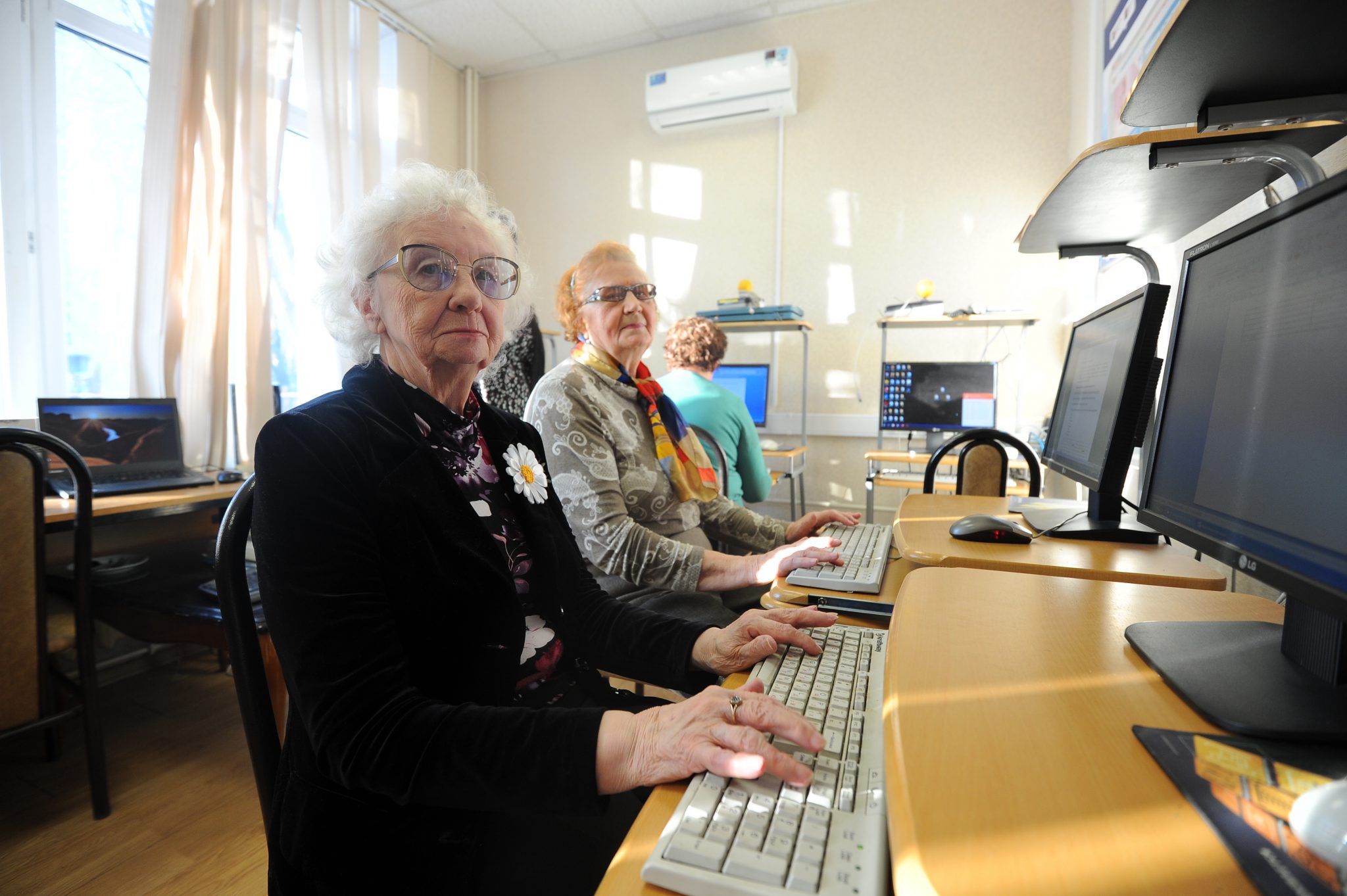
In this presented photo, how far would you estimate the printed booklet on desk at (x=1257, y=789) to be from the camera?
319 millimetres

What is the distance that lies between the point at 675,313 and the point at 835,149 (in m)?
1.34

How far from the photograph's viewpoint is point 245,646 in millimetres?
722

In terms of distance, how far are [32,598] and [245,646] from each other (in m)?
1.34

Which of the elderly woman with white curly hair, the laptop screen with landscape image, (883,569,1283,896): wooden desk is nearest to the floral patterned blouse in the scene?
the elderly woman with white curly hair

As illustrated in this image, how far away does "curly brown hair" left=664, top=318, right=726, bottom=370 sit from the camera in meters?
2.68

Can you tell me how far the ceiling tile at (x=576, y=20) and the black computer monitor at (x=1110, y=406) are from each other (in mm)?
3541

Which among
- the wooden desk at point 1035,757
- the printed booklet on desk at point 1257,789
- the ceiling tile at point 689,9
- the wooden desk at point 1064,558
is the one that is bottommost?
the wooden desk at point 1064,558

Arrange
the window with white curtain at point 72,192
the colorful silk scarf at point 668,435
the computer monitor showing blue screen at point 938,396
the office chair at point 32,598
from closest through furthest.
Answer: the office chair at point 32,598, the colorful silk scarf at point 668,435, the window with white curtain at point 72,192, the computer monitor showing blue screen at point 938,396

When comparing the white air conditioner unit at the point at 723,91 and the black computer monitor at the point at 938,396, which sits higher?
the white air conditioner unit at the point at 723,91

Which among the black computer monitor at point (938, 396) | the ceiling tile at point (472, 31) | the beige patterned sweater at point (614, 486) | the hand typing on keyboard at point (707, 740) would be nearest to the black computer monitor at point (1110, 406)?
the beige patterned sweater at point (614, 486)

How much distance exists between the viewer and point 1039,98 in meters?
3.51

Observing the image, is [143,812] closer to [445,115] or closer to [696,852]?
[696,852]

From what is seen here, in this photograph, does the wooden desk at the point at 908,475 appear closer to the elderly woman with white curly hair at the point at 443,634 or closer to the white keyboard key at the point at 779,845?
the elderly woman with white curly hair at the point at 443,634

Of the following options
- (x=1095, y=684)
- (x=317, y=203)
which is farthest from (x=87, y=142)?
(x=1095, y=684)
